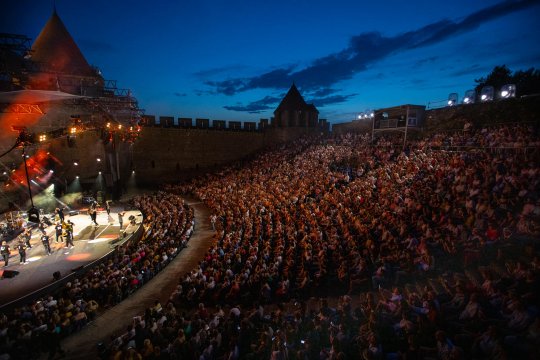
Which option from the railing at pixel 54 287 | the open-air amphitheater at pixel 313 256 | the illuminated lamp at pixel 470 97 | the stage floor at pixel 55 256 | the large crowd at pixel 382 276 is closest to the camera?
the large crowd at pixel 382 276

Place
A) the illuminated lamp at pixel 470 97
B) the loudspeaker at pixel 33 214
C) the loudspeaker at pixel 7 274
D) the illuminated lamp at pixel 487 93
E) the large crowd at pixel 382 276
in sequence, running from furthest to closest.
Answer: the illuminated lamp at pixel 470 97, the illuminated lamp at pixel 487 93, the loudspeaker at pixel 33 214, the loudspeaker at pixel 7 274, the large crowd at pixel 382 276

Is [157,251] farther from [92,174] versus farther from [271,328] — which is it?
[92,174]

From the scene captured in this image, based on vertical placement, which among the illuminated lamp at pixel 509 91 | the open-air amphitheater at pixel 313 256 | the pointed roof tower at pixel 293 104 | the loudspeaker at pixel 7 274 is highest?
the pointed roof tower at pixel 293 104

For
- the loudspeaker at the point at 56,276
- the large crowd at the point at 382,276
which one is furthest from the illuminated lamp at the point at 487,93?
the loudspeaker at the point at 56,276

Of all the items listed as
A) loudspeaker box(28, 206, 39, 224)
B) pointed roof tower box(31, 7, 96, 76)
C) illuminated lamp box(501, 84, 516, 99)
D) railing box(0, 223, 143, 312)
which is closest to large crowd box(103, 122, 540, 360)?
illuminated lamp box(501, 84, 516, 99)

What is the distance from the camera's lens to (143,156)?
104 ft

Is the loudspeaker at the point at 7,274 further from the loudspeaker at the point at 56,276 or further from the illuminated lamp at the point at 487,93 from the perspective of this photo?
the illuminated lamp at the point at 487,93

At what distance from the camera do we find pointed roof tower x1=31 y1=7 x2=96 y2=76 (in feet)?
86.1

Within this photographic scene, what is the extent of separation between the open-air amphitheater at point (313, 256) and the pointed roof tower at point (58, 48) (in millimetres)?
5324

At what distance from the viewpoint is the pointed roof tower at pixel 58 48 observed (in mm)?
26250

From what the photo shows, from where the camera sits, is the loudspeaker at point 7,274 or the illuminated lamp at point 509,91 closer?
the loudspeaker at point 7,274

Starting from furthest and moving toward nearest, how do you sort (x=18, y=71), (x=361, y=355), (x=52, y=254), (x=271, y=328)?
(x=52, y=254) < (x=18, y=71) < (x=271, y=328) < (x=361, y=355)

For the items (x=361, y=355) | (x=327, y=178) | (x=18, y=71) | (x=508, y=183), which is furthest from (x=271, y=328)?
(x=18, y=71)

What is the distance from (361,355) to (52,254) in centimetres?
1429
